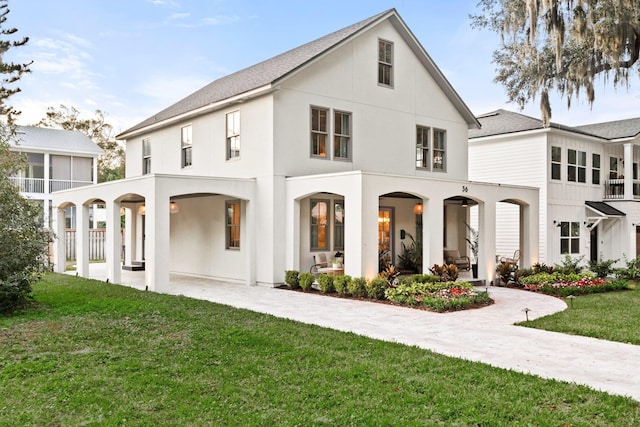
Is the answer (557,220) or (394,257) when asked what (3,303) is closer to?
(394,257)

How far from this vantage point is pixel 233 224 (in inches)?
588

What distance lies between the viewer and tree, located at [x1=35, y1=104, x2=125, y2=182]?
3694cm

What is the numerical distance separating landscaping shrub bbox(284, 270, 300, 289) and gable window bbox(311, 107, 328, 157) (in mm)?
3378

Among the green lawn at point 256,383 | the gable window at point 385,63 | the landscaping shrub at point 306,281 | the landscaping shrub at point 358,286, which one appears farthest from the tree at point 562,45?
the green lawn at point 256,383

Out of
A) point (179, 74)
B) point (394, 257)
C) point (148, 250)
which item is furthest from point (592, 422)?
point (179, 74)

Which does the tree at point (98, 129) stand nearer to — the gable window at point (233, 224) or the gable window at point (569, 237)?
the gable window at point (233, 224)

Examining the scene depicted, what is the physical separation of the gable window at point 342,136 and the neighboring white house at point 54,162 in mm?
18216

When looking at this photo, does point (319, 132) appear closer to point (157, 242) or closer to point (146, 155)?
point (157, 242)

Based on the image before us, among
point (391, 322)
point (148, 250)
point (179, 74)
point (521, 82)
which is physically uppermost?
point (179, 74)

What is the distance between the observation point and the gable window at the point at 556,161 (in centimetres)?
1945

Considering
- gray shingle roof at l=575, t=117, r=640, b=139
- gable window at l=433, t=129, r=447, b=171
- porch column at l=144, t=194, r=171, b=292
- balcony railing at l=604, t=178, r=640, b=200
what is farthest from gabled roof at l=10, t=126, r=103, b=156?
balcony railing at l=604, t=178, r=640, b=200

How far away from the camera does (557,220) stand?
1961 cm

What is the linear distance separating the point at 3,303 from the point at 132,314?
2.45 metres

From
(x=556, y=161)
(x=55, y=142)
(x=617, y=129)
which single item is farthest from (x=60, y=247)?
(x=617, y=129)
